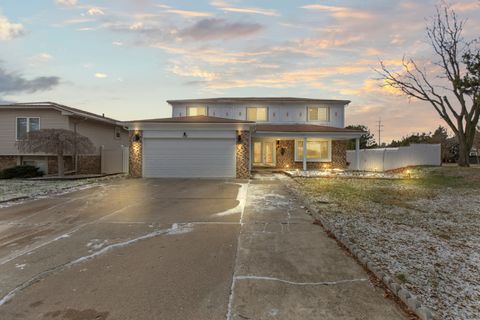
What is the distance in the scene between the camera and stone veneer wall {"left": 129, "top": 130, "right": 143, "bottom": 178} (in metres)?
15.7

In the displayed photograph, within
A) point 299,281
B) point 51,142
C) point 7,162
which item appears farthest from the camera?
point 7,162

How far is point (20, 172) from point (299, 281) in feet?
58.8

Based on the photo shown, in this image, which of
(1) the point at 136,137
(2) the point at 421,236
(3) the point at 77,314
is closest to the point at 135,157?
(1) the point at 136,137

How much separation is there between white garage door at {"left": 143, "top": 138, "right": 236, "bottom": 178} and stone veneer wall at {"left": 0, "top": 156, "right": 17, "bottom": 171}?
8387 mm

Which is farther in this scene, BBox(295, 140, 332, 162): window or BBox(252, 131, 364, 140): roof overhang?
BBox(295, 140, 332, 162): window

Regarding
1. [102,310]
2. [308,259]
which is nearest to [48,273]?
[102,310]

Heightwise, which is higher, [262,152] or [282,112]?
[282,112]

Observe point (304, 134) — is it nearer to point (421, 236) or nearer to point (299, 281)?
point (421, 236)

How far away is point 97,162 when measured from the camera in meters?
19.3

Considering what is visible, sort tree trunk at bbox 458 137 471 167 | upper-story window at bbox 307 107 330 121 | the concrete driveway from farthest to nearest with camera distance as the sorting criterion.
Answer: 1. upper-story window at bbox 307 107 330 121
2. tree trunk at bbox 458 137 471 167
3. the concrete driveway

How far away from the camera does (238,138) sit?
617 inches

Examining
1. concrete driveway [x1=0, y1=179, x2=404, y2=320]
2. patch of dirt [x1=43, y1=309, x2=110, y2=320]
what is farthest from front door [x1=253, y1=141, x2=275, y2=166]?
patch of dirt [x1=43, y1=309, x2=110, y2=320]

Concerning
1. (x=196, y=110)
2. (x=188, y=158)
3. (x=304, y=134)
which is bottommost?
(x=188, y=158)

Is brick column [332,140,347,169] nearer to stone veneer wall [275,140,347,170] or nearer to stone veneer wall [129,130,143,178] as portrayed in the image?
stone veneer wall [275,140,347,170]
